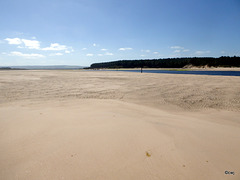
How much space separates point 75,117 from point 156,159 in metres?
1.94

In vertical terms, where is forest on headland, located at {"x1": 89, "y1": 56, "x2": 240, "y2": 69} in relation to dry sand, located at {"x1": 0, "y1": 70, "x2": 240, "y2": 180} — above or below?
above

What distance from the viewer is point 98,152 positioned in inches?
65.5

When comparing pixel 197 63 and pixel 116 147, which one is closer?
pixel 116 147

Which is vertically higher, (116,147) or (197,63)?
(197,63)

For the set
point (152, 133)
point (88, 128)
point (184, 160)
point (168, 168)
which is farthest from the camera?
point (88, 128)

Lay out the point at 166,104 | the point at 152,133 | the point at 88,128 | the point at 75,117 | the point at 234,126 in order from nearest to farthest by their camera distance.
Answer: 1. the point at 152,133
2. the point at 88,128
3. the point at 234,126
4. the point at 75,117
5. the point at 166,104

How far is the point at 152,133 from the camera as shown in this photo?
214 centimetres

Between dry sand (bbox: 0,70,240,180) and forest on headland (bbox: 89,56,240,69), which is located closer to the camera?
dry sand (bbox: 0,70,240,180)

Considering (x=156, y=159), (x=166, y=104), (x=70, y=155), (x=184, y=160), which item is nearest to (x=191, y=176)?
(x=184, y=160)

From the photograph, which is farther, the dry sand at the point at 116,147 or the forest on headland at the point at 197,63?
the forest on headland at the point at 197,63

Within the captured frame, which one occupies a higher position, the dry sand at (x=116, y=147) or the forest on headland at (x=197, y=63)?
the forest on headland at (x=197, y=63)

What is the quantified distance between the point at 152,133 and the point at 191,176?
0.86 metres

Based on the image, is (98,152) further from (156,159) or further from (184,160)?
(184,160)

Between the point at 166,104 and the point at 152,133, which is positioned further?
the point at 166,104
